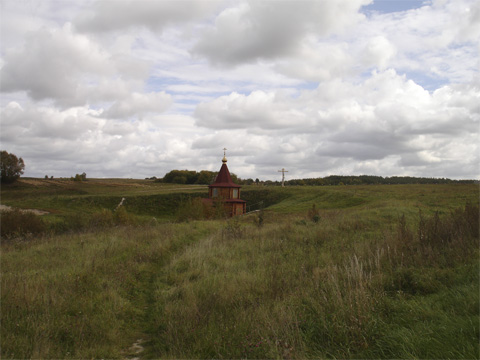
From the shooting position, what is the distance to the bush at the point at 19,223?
64.7 ft

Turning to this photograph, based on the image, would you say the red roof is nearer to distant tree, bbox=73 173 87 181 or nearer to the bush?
the bush

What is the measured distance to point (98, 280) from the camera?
23.8ft

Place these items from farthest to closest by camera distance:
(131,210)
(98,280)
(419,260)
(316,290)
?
(131,210), (98,280), (419,260), (316,290)

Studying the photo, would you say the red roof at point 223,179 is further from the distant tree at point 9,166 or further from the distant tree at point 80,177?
the distant tree at point 80,177

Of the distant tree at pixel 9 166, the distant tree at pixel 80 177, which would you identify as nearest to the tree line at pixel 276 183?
the distant tree at pixel 80 177

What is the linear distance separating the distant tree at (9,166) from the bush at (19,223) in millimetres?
55125

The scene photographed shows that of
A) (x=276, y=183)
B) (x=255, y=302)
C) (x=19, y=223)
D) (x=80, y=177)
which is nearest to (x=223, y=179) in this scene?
(x=19, y=223)

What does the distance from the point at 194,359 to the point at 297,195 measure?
169ft

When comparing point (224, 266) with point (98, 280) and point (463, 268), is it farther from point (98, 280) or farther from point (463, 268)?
point (463, 268)

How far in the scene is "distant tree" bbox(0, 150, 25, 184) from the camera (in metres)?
66.2

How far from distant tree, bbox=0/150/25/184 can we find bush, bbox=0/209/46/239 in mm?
55125

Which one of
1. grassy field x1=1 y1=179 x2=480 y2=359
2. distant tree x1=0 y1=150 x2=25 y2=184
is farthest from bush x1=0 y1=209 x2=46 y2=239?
distant tree x1=0 y1=150 x2=25 y2=184

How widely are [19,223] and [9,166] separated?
5784 centimetres

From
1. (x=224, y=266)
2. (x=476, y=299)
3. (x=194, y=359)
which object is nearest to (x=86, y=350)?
(x=194, y=359)
